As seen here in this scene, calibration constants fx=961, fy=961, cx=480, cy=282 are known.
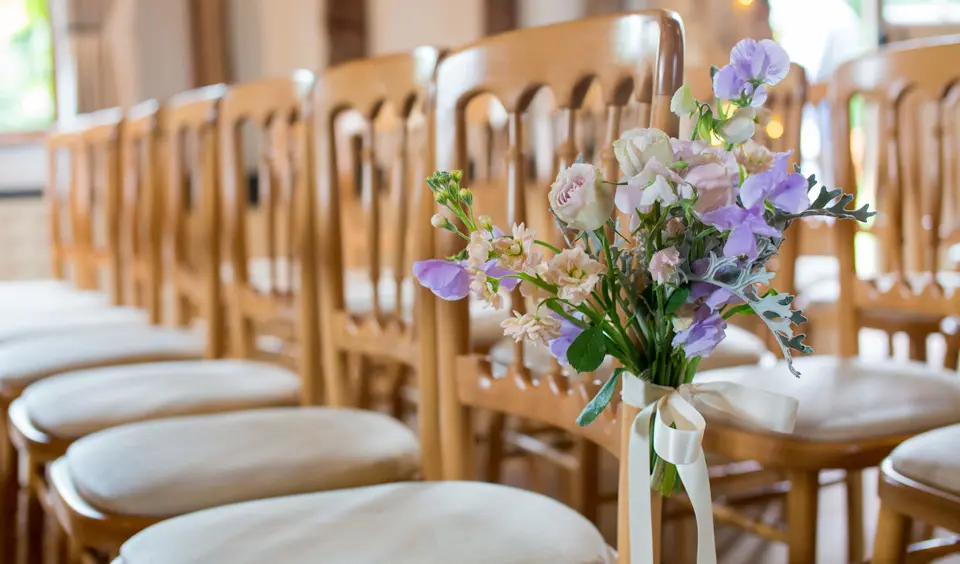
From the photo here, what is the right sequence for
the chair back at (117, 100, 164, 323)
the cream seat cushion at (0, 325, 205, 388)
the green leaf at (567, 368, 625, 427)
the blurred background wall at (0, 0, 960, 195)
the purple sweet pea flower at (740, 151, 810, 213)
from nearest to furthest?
the purple sweet pea flower at (740, 151, 810, 213) → the green leaf at (567, 368, 625, 427) → the cream seat cushion at (0, 325, 205, 388) → the chair back at (117, 100, 164, 323) → the blurred background wall at (0, 0, 960, 195)

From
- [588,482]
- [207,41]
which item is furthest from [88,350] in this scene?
[207,41]

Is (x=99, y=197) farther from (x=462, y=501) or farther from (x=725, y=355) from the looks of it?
(x=462, y=501)

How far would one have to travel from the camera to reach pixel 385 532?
87 centimetres

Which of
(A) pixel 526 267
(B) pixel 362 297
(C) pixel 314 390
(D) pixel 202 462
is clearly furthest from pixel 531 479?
(A) pixel 526 267

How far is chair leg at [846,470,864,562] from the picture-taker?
1.84 metres

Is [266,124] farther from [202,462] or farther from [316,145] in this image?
[202,462]

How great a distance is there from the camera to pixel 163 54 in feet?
14.7

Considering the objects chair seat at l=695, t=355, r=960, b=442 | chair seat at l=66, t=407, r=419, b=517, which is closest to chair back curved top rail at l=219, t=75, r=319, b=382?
chair seat at l=66, t=407, r=419, b=517

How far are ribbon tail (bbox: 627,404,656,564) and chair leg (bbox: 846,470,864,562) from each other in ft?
4.41

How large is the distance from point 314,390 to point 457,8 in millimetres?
3903

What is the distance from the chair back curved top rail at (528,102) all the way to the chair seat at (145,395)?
492mm

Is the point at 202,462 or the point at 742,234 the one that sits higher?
the point at 742,234

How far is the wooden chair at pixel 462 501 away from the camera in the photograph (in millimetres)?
829

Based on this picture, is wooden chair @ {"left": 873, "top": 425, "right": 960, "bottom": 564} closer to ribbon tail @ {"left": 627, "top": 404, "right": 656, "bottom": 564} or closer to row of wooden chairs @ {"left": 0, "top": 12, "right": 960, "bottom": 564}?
row of wooden chairs @ {"left": 0, "top": 12, "right": 960, "bottom": 564}
